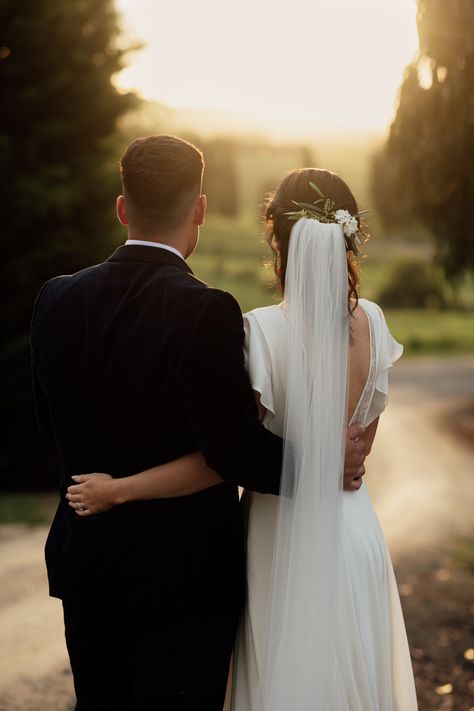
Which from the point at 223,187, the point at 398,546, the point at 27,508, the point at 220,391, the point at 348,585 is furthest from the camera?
the point at 223,187

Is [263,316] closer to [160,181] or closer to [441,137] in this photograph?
[160,181]

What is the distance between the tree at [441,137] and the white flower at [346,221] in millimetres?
→ 3822

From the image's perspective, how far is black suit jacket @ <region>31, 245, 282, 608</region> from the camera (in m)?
2.31

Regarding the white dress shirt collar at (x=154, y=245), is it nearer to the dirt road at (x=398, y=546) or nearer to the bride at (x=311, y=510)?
the bride at (x=311, y=510)

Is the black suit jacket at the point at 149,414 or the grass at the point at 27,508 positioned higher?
the black suit jacket at the point at 149,414

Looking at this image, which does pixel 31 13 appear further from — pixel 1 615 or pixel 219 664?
pixel 219 664

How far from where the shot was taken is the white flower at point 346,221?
2713mm

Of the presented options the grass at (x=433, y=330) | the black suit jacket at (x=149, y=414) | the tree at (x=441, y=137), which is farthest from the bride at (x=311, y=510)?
the grass at (x=433, y=330)

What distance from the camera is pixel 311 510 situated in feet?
8.71

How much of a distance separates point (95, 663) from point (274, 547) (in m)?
0.65

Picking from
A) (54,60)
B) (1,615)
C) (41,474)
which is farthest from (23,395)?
(1,615)

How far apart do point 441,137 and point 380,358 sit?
17.3ft

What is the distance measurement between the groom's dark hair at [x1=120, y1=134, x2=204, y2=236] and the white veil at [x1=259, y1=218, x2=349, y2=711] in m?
0.42

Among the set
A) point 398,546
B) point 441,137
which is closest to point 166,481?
point 398,546
